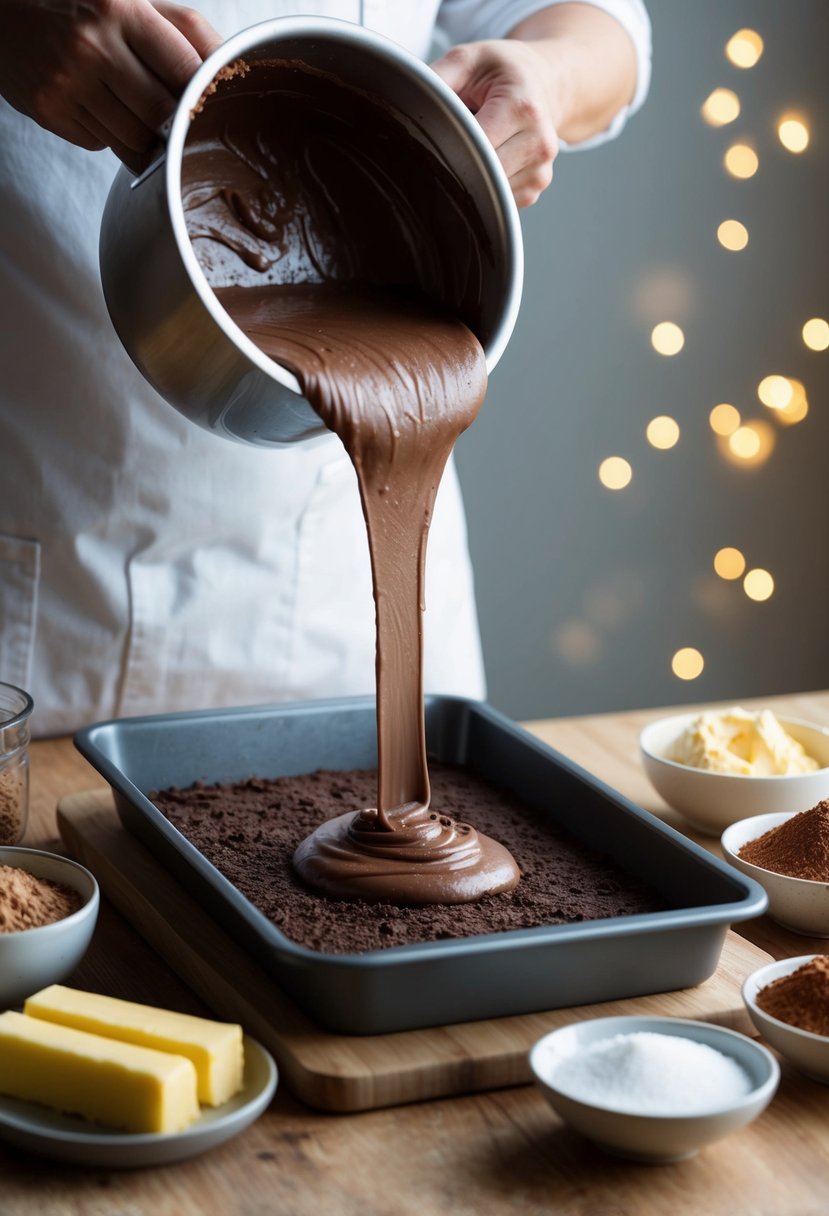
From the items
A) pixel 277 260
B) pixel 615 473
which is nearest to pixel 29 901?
pixel 277 260

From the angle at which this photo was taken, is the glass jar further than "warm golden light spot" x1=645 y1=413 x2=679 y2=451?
No

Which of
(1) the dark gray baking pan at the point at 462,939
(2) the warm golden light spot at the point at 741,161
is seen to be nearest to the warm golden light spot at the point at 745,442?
(2) the warm golden light spot at the point at 741,161

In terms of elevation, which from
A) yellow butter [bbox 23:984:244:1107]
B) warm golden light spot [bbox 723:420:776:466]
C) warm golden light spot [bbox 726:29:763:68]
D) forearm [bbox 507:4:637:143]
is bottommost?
yellow butter [bbox 23:984:244:1107]

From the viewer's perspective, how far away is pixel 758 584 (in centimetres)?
298

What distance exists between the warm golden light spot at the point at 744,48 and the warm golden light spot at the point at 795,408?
61 centimetres

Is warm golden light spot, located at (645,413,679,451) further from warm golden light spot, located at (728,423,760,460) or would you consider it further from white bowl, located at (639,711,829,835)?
white bowl, located at (639,711,829,835)

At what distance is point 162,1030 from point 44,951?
0.13 meters

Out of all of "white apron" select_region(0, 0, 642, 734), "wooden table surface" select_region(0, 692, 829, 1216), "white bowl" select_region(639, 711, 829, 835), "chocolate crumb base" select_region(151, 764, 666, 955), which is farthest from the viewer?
"white apron" select_region(0, 0, 642, 734)

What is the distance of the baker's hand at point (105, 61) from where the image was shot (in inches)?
39.6

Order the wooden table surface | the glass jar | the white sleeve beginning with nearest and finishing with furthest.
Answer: the wooden table surface → the glass jar → the white sleeve

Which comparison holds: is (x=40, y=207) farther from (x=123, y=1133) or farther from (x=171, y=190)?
(x=123, y=1133)

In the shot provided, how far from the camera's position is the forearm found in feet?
5.01

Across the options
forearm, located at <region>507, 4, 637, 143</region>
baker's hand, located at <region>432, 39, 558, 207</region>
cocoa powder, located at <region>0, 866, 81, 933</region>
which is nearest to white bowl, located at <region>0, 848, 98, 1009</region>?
cocoa powder, located at <region>0, 866, 81, 933</region>

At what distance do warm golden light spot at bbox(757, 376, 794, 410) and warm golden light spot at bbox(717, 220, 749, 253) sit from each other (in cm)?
27
